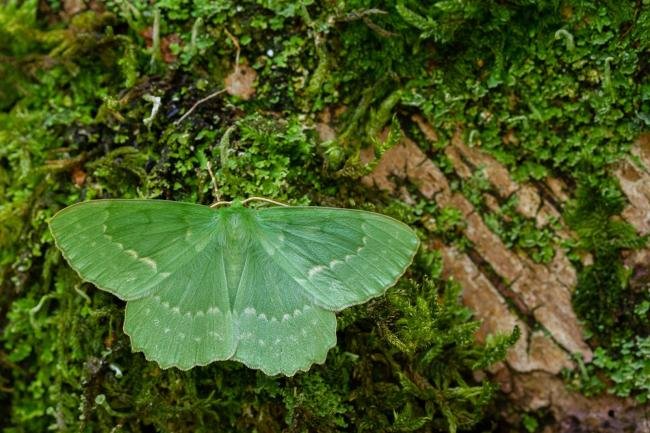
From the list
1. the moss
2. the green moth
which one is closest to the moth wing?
the green moth

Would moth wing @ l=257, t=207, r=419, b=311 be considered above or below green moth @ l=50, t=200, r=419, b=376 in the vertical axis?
above

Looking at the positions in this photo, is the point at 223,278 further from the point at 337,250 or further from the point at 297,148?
the point at 297,148

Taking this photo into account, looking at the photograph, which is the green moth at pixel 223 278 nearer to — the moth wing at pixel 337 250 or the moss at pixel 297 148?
the moth wing at pixel 337 250

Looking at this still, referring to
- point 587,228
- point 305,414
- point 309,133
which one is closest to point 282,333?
point 305,414

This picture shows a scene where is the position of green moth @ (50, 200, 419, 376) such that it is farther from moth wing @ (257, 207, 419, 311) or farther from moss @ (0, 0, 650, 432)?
moss @ (0, 0, 650, 432)

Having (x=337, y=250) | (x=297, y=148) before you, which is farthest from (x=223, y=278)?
(x=297, y=148)

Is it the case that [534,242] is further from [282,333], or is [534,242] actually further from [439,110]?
[282,333]

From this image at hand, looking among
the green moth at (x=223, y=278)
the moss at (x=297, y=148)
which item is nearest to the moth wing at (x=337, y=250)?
the green moth at (x=223, y=278)
